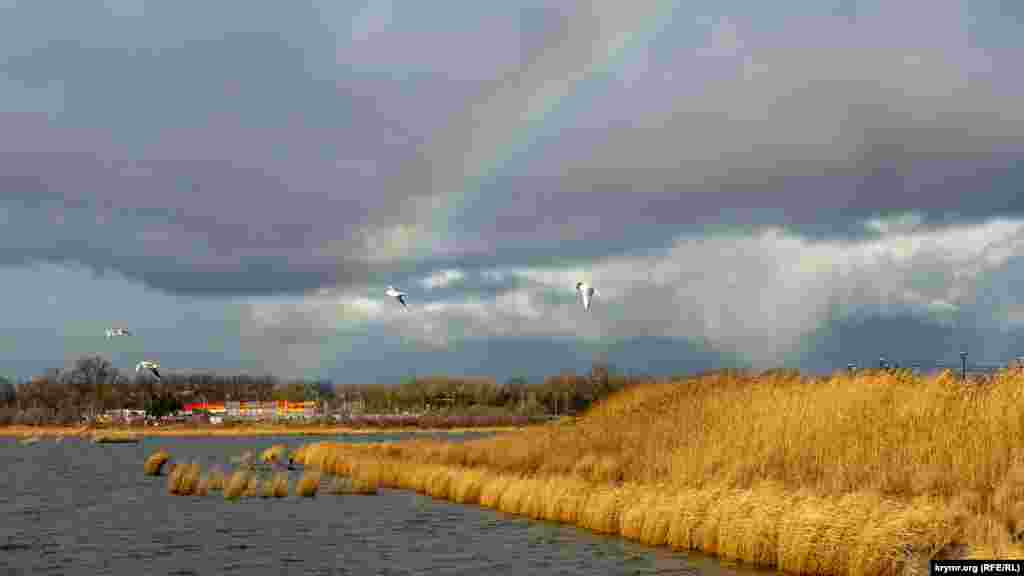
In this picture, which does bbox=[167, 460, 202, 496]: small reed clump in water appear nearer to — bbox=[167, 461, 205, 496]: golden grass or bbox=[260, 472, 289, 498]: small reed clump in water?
bbox=[167, 461, 205, 496]: golden grass

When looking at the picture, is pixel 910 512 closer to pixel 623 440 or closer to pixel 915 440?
pixel 915 440

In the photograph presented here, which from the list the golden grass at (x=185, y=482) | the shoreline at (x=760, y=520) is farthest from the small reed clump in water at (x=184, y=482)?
the shoreline at (x=760, y=520)

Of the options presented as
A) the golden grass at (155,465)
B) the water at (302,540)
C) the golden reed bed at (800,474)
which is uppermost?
the golden reed bed at (800,474)

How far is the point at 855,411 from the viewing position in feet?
117

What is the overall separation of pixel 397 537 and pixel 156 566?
9.31 metres

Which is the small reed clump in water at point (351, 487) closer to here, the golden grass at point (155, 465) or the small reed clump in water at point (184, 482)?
the small reed clump in water at point (184, 482)

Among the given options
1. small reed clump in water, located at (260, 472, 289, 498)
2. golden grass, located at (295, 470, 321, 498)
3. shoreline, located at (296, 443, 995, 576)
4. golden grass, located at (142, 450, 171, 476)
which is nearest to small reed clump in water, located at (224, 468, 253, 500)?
small reed clump in water, located at (260, 472, 289, 498)

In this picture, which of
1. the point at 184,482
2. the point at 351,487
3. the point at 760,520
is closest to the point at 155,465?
the point at 184,482

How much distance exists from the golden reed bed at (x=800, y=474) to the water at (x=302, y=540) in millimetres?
1276

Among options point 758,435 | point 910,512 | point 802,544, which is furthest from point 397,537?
point 910,512

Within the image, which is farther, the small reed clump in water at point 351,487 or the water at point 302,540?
the small reed clump in water at point 351,487

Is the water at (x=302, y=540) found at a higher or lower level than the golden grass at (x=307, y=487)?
lower

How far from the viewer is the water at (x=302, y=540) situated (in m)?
32.4

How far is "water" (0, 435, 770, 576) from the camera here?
32406 mm
